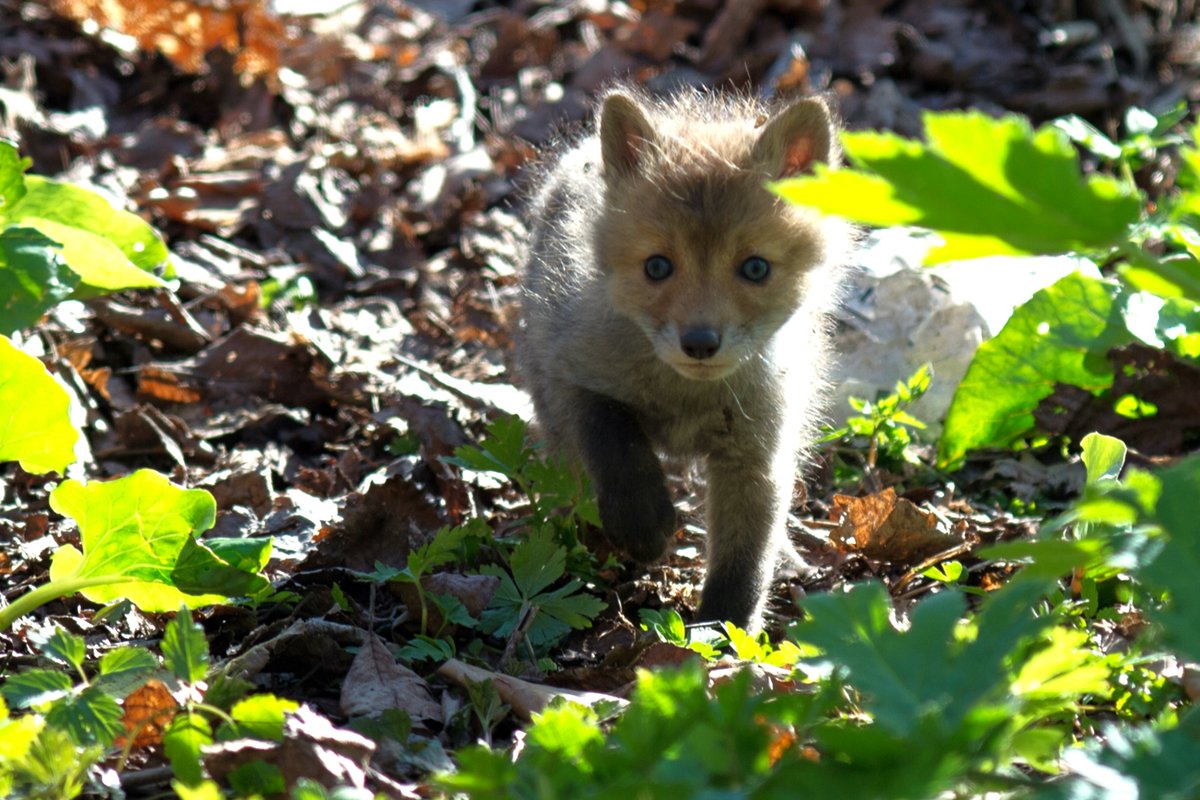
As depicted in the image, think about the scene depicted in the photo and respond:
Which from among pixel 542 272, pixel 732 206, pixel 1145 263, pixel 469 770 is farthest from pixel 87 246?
pixel 1145 263

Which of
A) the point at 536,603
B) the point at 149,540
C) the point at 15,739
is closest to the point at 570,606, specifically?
the point at 536,603

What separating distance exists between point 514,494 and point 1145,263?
3.05m

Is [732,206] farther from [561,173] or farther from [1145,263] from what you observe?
[1145,263]

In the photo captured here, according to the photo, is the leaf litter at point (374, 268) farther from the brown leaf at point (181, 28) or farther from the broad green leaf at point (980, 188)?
the broad green leaf at point (980, 188)

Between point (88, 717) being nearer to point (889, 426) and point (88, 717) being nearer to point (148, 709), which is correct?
point (148, 709)

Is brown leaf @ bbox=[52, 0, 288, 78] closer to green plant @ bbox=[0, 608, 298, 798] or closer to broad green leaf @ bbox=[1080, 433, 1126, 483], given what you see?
green plant @ bbox=[0, 608, 298, 798]

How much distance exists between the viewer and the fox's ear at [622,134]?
14.6ft

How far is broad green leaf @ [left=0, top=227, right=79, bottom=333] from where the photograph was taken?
375 centimetres

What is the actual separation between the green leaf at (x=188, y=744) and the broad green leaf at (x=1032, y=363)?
3016 mm

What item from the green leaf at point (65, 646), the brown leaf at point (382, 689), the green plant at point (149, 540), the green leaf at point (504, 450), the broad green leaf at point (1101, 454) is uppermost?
the broad green leaf at point (1101, 454)

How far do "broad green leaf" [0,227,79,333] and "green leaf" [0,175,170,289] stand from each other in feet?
0.83

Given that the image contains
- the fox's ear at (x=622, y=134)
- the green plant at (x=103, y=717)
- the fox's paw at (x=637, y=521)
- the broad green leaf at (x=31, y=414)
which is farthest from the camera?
the fox's ear at (x=622, y=134)

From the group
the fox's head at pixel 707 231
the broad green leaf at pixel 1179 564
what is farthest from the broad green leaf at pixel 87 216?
the broad green leaf at pixel 1179 564

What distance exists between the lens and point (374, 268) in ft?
21.8
